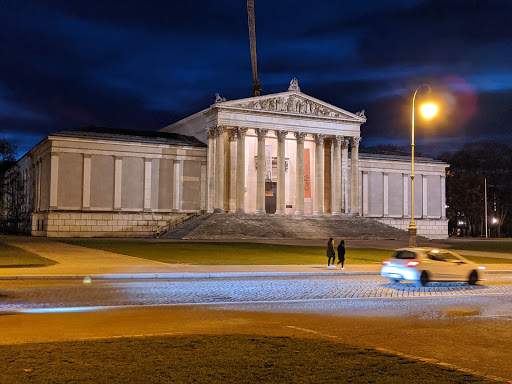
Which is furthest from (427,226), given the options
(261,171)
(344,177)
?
(261,171)

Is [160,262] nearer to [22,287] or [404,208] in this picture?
[22,287]

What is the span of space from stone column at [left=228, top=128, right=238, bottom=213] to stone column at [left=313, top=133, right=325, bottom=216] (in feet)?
37.4

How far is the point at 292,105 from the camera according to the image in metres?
76.9

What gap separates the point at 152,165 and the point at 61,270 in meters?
50.5

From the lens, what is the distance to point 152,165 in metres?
74.4

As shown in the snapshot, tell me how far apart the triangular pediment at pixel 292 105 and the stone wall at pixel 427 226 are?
56.2 feet

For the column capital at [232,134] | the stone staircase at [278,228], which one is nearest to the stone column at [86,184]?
the stone staircase at [278,228]

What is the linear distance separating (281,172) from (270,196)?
252 inches

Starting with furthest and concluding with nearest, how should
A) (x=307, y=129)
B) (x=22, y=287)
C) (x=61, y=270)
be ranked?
(x=307, y=129)
(x=61, y=270)
(x=22, y=287)

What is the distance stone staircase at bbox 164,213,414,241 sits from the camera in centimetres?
6219

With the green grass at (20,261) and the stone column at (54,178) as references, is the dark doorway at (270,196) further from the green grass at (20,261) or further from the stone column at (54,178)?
the green grass at (20,261)

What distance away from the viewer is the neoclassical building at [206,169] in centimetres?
7012

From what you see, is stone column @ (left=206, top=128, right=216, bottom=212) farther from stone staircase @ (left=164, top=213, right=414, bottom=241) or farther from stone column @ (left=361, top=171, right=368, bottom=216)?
stone column @ (left=361, top=171, right=368, bottom=216)

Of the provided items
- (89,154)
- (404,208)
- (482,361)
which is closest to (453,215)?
(404,208)
